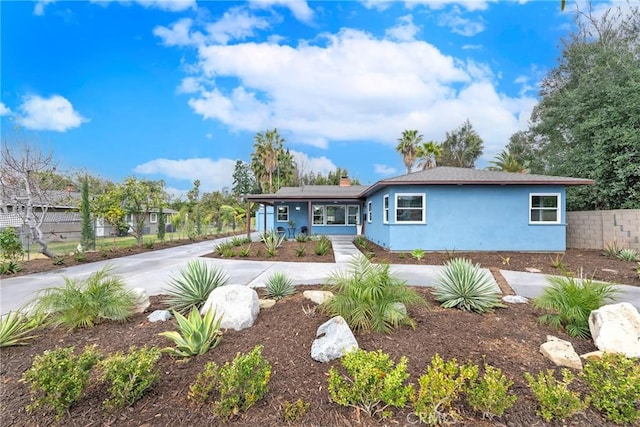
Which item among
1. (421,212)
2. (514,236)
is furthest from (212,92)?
(514,236)

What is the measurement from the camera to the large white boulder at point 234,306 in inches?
149

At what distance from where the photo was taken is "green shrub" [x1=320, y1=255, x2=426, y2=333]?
3.56 metres

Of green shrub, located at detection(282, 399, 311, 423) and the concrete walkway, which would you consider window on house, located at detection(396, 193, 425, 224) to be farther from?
green shrub, located at detection(282, 399, 311, 423)

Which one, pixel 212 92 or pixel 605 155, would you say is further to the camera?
pixel 212 92

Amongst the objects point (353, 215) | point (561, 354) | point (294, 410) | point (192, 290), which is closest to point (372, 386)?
point (294, 410)

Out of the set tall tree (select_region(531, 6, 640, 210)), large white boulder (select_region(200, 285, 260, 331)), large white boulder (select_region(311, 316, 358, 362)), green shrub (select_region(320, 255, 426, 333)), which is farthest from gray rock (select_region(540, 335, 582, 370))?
tall tree (select_region(531, 6, 640, 210))

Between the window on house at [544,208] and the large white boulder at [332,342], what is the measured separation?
11.5m

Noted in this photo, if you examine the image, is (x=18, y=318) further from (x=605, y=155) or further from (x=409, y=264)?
(x=605, y=155)

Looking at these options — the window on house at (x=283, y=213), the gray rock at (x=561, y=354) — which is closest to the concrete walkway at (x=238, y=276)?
the gray rock at (x=561, y=354)

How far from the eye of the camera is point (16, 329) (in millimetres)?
3574

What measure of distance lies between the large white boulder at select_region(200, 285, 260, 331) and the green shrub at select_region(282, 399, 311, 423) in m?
1.59

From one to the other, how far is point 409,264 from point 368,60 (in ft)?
26.9

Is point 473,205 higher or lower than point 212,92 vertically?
lower

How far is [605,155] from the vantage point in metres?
12.9
